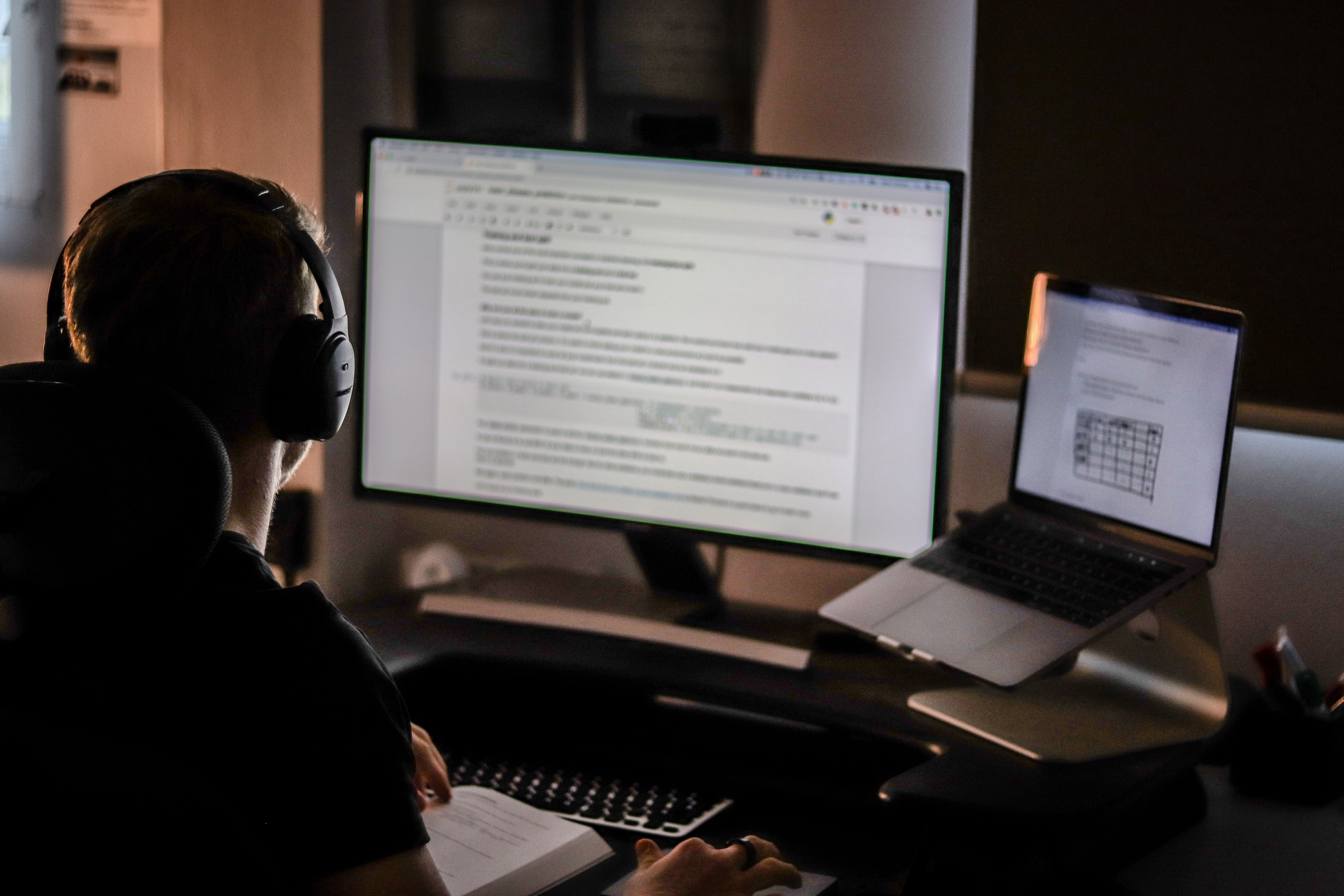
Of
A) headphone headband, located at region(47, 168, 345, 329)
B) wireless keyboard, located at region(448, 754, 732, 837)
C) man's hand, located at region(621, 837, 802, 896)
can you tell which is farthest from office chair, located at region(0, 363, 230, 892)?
wireless keyboard, located at region(448, 754, 732, 837)

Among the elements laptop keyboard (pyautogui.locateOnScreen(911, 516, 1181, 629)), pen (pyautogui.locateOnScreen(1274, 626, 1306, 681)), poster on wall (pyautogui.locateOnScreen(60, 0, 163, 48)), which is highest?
poster on wall (pyautogui.locateOnScreen(60, 0, 163, 48))

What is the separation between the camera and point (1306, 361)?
1224 mm

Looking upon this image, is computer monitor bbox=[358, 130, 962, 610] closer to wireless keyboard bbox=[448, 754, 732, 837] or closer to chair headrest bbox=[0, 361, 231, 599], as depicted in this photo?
wireless keyboard bbox=[448, 754, 732, 837]

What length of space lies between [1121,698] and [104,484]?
0.83 metres

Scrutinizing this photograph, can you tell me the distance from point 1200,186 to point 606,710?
73 cm

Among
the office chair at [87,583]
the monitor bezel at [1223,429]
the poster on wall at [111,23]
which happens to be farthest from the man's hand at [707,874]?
the poster on wall at [111,23]

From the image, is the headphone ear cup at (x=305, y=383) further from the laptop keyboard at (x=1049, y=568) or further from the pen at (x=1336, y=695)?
the pen at (x=1336, y=695)

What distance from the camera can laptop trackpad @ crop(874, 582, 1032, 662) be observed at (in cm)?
112

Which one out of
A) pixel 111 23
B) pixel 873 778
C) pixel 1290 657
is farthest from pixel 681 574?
pixel 111 23

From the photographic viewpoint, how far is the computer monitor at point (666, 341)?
1.29m

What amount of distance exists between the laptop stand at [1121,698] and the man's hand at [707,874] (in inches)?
9.6

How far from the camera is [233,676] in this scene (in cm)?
73

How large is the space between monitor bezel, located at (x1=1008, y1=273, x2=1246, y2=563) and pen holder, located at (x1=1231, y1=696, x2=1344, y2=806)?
6.0 inches

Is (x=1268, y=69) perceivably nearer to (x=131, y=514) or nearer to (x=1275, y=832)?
(x=1275, y=832)
